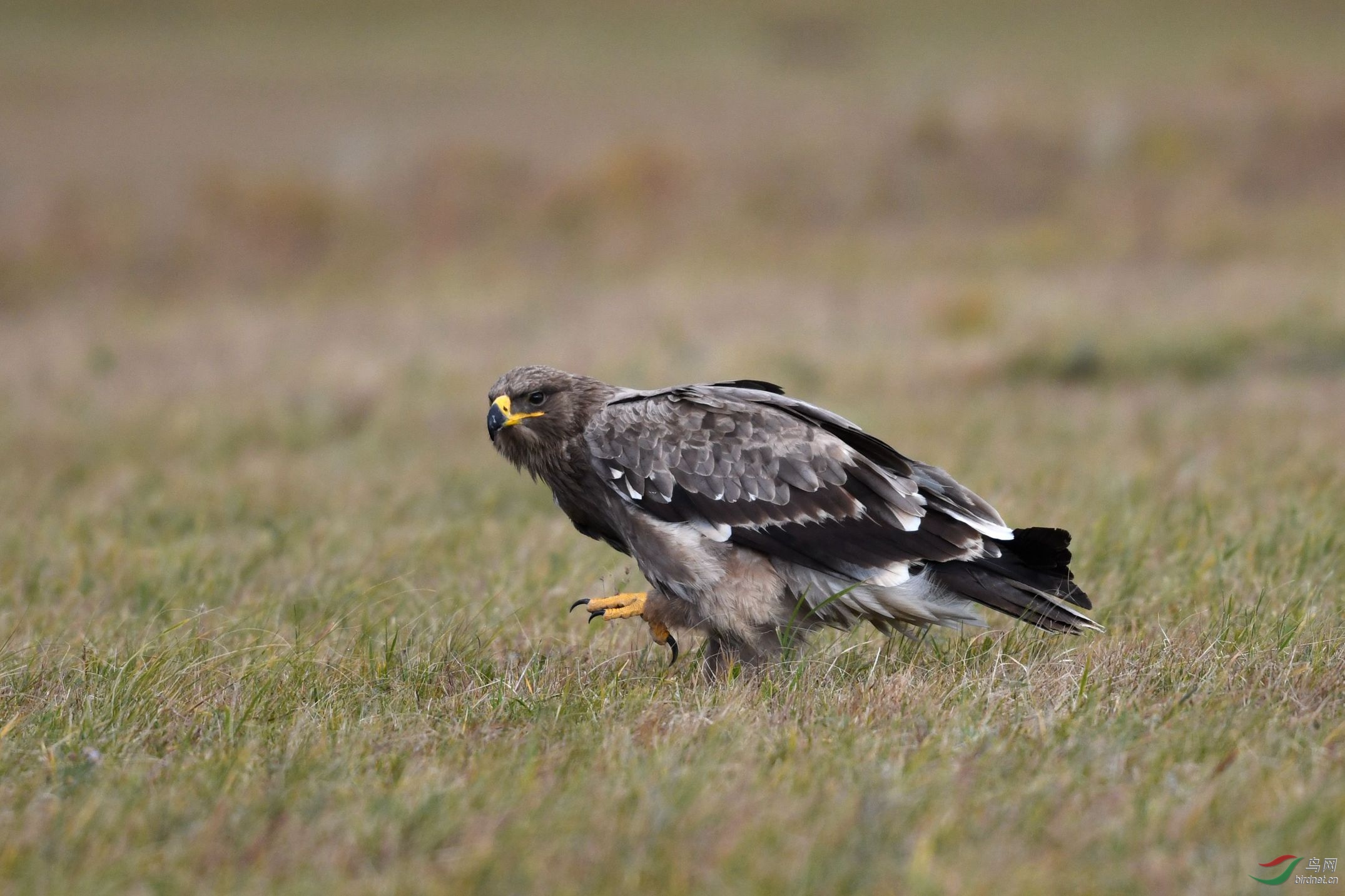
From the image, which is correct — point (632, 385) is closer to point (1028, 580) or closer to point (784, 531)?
point (784, 531)

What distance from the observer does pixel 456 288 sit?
22.9 meters

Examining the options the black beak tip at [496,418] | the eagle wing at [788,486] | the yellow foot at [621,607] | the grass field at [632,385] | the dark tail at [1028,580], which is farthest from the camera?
the black beak tip at [496,418]

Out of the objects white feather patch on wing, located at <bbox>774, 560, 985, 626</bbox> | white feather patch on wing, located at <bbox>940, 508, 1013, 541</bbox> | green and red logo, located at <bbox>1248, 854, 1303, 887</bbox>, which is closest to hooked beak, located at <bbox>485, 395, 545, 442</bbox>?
white feather patch on wing, located at <bbox>774, 560, 985, 626</bbox>

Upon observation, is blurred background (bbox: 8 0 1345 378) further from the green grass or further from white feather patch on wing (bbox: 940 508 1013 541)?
white feather patch on wing (bbox: 940 508 1013 541)

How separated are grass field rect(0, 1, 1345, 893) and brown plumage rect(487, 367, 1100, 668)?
0.74ft

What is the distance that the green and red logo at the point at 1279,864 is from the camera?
270 cm

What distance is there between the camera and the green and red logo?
2.70m

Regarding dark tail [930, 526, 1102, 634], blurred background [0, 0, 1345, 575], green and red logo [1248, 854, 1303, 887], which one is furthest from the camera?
blurred background [0, 0, 1345, 575]

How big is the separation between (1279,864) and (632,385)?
1082cm

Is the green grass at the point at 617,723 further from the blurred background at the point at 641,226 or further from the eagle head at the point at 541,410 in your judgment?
the blurred background at the point at 641,226

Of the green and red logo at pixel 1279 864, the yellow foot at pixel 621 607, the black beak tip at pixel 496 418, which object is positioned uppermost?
the black beak tip at pixel 496 418

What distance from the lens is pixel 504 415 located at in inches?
197

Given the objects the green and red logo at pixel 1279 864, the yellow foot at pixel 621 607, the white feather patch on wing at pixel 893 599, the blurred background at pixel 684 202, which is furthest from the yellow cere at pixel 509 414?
the blurred background at pixel 684 202

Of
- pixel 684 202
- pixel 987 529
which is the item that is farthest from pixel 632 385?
pixel 684 202
